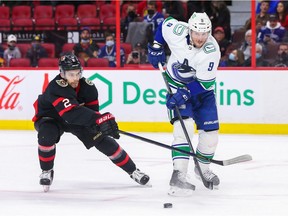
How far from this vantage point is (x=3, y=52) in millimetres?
9438

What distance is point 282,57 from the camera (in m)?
8.66

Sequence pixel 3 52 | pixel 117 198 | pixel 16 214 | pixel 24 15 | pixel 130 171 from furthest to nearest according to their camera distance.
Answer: pixel 24 15
pixel 3 52
pixel 130 171
pixel 117 198
pixel 16 214

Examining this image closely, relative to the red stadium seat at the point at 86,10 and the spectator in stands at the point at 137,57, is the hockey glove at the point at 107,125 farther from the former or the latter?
the red stadium seat at the point at 86,10

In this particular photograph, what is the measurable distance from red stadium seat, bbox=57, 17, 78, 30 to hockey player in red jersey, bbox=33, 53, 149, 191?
4.22m

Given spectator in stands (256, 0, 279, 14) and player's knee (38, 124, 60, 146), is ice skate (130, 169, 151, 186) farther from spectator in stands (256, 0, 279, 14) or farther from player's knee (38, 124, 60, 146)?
spectator in stands (256, 0, 279, 14)

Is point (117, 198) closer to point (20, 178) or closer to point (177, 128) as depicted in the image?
point (177, 128)

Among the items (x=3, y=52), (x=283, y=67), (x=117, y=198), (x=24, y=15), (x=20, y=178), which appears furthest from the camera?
(x=24, y=15)

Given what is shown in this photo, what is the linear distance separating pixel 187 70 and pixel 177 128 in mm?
371

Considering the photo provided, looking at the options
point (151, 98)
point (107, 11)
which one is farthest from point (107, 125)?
point (107, 11)

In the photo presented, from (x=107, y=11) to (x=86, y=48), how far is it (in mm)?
901

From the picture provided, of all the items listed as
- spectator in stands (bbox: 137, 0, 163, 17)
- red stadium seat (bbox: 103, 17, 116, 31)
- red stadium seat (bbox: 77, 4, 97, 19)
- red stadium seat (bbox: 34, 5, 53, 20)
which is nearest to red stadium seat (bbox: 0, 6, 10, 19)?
red stadium seat (bbox: 34, 5, 53, 20)

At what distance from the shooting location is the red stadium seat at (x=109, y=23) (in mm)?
9461

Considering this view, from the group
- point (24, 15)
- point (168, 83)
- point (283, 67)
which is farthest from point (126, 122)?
point (168, 83)

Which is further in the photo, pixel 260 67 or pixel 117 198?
pixel 260 67
